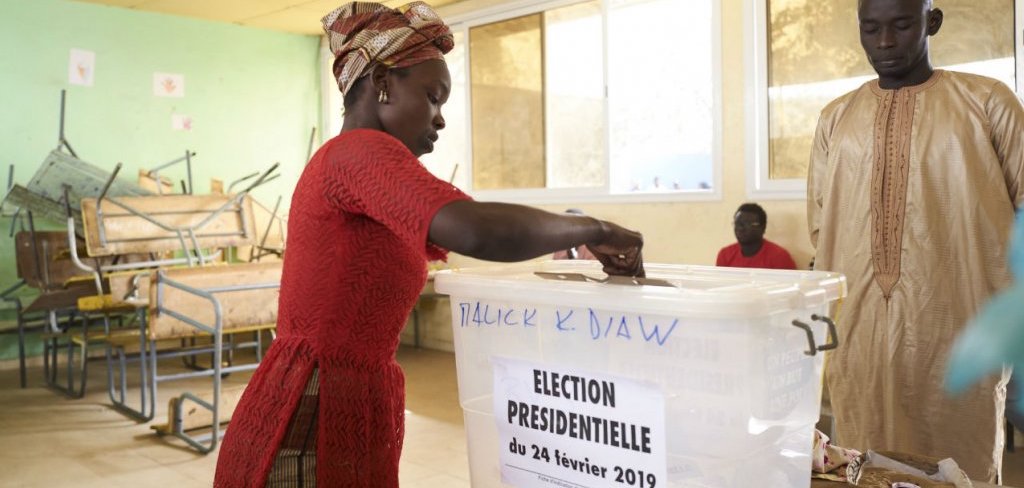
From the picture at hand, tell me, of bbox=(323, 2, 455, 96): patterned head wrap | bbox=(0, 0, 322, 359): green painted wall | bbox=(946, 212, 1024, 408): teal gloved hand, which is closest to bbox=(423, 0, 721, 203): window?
bbox=(0, 0, 322, 359): green painted wall

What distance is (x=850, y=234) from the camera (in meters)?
1.98

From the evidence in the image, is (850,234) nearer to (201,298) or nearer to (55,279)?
(201,298)

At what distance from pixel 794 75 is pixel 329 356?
423cm

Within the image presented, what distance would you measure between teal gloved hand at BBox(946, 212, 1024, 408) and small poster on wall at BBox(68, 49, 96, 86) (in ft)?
24.4

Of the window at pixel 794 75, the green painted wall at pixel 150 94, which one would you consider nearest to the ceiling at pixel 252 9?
the green painted wall at pixel 150 94

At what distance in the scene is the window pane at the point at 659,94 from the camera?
585 cm

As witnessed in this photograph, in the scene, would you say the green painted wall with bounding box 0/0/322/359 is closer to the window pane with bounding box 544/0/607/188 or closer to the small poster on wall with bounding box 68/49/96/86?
the small poster on wall with bounding box 68/49/96/86

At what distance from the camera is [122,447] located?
441cm

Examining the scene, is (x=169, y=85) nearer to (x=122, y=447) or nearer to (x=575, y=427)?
(x=122, y=447)

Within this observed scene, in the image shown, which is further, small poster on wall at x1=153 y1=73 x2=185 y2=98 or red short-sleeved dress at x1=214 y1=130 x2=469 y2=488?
small poster on wall at x1=153 y1=73 x2=185 y2=98

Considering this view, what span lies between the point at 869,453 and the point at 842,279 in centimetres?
48

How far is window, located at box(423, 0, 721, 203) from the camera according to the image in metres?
5.85

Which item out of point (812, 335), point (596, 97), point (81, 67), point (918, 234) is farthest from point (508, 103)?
point (812, 335)

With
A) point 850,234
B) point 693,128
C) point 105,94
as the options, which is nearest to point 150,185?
point 105,94
